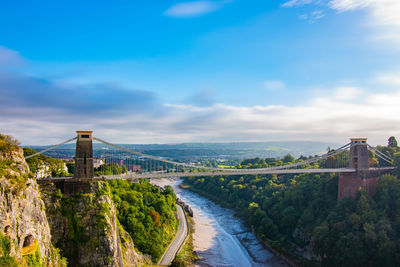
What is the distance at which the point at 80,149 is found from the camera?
1759 cm

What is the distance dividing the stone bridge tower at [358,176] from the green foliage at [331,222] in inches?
28.0

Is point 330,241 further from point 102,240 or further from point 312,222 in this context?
point 102,240

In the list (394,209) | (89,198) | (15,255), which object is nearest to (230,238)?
(394,209)

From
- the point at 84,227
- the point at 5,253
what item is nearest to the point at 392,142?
the point at 84,227

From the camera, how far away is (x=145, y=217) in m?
24.2

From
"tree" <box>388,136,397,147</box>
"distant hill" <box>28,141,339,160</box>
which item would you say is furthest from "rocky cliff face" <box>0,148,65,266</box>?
"distant hill" <box>28,141,339,160</box>

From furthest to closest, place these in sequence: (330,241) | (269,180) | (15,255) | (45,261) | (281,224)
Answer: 1. (269,180)
2. (281,224)
3. (330,241)
4. (45,261)
5. (15,255)

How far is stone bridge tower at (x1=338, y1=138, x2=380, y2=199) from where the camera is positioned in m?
24.4

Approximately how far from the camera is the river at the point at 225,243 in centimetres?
2289

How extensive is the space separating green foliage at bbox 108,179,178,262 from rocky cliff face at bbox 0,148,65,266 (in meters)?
7.63

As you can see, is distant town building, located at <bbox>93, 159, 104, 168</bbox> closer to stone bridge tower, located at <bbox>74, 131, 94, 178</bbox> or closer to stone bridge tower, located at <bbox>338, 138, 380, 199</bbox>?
stone bridge tower, located at <bbox>74, 131, 94, 178</bbox>

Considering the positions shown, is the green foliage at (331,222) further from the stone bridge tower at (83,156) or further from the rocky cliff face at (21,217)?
the rocky cliff face at (21,217)

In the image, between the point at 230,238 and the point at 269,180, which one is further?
the point at 269,180

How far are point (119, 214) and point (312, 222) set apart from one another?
14.8 metres
